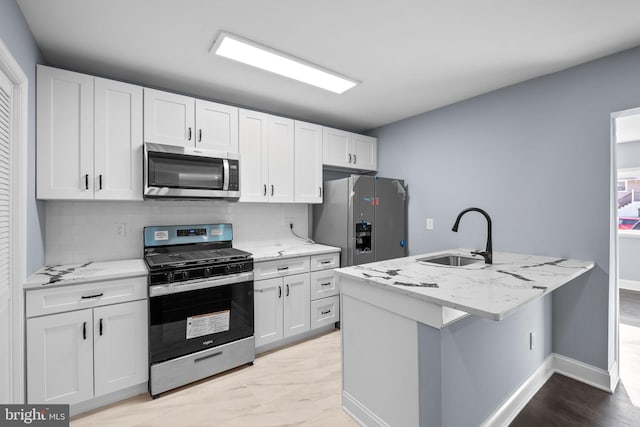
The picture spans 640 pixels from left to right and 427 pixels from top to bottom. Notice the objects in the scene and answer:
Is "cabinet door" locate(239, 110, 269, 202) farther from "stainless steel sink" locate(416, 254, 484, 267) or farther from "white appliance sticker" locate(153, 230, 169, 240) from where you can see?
"stainless steel sink" locate(416, 254, 484, 267)

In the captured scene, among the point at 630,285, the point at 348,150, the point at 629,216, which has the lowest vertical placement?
the point at 630,285

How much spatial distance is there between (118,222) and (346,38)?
236 centimetres

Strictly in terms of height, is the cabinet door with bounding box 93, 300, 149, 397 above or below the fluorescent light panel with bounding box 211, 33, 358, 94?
below

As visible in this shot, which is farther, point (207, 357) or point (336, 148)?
point (336, 148)

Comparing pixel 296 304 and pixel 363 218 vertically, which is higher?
pixel 363 218

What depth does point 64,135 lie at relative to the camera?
2.08m

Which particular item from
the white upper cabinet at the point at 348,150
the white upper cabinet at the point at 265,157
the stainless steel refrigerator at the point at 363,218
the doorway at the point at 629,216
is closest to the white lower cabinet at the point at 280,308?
Result: the stainless steel refrigerator at the point at 363,218

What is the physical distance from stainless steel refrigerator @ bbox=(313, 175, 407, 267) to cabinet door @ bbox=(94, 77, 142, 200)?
6.27ft

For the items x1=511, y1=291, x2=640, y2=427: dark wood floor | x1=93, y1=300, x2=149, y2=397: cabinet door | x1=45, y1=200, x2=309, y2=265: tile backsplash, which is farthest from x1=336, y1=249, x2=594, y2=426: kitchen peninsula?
x1=45, y1=200, x2=309, y2=265: tile backsplash

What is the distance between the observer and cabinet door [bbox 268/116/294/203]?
10.00 ft

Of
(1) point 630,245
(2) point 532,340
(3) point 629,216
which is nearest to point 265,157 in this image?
(2) point 532,340

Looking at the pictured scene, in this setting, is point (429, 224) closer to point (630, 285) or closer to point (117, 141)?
point (117, 141)

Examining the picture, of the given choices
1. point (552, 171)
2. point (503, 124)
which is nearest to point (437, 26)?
point (503, 124)

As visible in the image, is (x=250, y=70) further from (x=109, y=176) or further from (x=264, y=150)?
(x=109, y=176)
